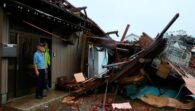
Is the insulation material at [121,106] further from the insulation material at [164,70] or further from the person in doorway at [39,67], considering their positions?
the person in doorway at [39,67]

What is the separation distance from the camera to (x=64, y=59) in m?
9.52

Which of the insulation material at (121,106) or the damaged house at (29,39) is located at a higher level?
the damaged house at (29,39)

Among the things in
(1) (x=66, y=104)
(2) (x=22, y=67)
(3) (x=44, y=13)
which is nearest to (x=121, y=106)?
(1) (x=66, y=104)

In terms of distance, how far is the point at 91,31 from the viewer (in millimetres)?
11352

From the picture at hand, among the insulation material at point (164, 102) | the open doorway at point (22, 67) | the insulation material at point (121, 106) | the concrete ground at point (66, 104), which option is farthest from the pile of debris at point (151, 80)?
the open doorway at point (22, 67)

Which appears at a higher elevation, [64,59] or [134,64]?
[64,59]

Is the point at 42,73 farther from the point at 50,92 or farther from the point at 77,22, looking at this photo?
the point at 77,22

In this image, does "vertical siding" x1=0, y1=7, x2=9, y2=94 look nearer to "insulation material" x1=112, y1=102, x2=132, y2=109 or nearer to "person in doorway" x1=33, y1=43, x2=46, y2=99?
"person in doorway" x1=33, y1=43, x2=46, y2=99

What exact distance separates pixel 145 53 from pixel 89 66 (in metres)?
4.36

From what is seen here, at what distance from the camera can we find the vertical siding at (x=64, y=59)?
880 cm

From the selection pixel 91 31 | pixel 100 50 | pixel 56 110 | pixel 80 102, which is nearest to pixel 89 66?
pixel 100 50

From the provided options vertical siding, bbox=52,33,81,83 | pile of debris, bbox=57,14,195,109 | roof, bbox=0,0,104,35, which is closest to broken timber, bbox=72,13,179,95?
pile of debris, bbox=57,14,195,109

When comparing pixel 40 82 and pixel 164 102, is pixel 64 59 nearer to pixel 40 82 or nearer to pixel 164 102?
pixel 40 82

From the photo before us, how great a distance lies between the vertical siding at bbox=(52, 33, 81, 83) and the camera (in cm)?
880
